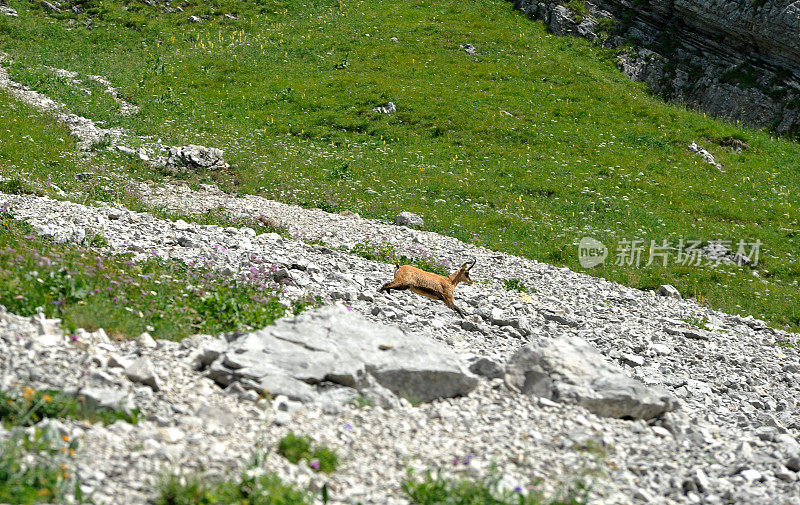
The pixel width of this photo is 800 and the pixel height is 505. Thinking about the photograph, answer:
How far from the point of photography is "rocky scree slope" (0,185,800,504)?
6945 millimetres

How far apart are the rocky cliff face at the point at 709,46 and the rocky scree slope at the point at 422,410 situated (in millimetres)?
34852

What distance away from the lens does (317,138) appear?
32375mm

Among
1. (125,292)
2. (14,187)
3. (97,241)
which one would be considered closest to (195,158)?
(14,187)

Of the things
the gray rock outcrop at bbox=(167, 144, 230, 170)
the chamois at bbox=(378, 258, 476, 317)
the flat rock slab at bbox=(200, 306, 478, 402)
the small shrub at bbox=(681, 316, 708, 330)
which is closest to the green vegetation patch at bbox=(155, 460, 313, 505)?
the flat rock slab at bbox=(200, 306, 478, 402)

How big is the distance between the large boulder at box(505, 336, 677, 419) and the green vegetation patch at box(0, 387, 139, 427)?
585cm

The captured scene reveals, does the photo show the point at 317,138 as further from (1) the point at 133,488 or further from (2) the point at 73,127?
(1) the point at 133,488

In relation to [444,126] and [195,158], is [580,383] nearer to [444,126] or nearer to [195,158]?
[195,158]

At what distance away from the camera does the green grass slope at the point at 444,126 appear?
1006 inches

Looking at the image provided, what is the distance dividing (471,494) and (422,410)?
7.10 feet

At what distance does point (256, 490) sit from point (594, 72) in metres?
44.7

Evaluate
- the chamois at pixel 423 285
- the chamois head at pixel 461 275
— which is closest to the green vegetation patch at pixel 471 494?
the chamois at pixel 423 285

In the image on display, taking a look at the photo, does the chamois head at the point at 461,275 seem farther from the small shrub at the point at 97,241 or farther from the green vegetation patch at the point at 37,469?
the green vegetation patch at the point at 37,469

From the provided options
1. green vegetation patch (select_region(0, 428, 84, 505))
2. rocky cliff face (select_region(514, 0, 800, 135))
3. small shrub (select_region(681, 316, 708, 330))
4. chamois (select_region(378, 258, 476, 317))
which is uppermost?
rocky cliff face (select_region(514, 0, 800, 135))

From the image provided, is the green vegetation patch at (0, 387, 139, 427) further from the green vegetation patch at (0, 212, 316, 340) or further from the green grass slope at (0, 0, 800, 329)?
the green grass slope at (0, 0, 800, 329)
